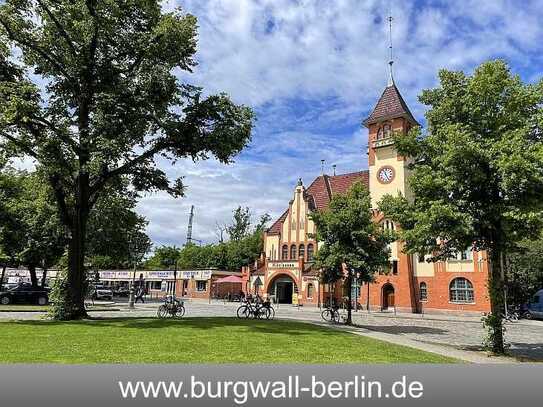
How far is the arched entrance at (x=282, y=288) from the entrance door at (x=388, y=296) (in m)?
11.6

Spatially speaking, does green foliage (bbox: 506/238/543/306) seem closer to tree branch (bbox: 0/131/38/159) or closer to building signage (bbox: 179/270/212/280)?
building signage (bbox: 179/270/212/280)

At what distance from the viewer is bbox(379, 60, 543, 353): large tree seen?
45.9 ft

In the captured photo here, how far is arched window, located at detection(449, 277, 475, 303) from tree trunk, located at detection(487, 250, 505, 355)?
28134 millimetres

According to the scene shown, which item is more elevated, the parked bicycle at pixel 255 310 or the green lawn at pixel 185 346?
the parked bicycle at pixel 255 310

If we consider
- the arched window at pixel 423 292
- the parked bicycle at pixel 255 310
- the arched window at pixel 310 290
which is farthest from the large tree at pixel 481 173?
the arched window at pixel 310 290

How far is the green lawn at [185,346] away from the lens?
1052 cm

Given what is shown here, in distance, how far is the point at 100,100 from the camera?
20703 millimetres

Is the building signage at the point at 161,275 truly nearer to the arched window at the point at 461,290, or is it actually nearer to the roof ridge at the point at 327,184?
the roof ridge at the point at 327,184

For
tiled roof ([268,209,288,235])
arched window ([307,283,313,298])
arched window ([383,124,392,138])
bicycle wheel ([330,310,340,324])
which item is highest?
arched window ([383,124,392,138])

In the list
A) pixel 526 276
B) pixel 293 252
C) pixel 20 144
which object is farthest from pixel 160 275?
pixel 20 144

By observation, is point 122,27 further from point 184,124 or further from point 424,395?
point 424,395

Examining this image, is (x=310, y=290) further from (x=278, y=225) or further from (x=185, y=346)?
(x=185, y=346)

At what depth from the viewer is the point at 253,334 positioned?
1538 cm

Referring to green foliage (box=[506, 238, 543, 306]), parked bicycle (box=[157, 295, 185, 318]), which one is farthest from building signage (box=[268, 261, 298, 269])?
parked bicycle (box=[157, 295, 185, 318])
